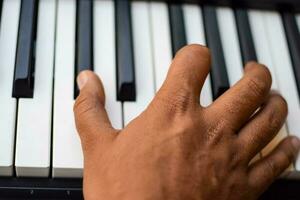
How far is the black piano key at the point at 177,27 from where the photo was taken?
1.31 m

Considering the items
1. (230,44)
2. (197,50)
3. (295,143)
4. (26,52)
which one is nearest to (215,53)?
(230,44)

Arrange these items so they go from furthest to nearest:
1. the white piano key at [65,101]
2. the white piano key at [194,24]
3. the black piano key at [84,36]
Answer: the white piano key at [194,24]
the black piano key at [84,36]
the white piano key at [65,101]

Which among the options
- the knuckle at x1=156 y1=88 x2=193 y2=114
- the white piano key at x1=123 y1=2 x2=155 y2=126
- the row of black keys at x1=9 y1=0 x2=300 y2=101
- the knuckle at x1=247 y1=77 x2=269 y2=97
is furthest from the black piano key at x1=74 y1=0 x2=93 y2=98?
the knuckle at x1=247 y1=77 x2=269 y2=97

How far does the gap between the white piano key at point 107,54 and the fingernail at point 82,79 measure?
0.17 ft

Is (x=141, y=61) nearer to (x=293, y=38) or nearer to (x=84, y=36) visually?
(x=84, y=36)

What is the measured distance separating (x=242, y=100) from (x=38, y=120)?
0.40 m

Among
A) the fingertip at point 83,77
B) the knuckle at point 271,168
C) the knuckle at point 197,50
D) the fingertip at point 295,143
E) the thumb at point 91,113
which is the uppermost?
the knuckle at point 197,50

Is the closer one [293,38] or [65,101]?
[65,101]

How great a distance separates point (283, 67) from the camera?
133cm

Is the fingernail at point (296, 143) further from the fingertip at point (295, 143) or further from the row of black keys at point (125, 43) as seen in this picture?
the row of black keys at point (125, 43)

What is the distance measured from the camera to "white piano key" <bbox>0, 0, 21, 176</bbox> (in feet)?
3.55

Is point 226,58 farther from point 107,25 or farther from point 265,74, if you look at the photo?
point 107,25

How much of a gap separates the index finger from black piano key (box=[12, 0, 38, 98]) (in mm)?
374

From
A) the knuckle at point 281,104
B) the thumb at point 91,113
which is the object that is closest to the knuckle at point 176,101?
the thumb at point 91,113
